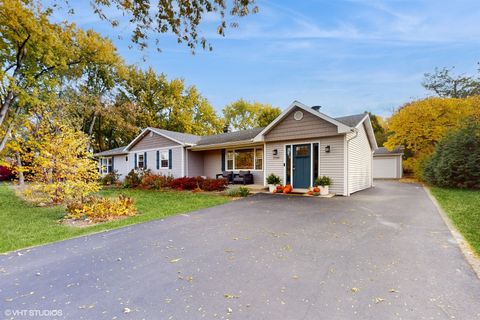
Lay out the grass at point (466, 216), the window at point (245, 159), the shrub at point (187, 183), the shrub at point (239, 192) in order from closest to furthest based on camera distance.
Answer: the grass at point (466, 216) → the shrub at point (239, 192) → the shrub at point (187, 183) → the window at point (245, 159)

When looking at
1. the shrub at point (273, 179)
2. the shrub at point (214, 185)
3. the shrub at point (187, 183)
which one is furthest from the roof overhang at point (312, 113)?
the shrub at point (187, 183)

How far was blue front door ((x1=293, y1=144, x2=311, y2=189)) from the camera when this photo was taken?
35.7 ft

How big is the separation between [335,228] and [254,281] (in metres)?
2.99

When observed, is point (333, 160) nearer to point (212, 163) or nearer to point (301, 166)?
point (301, 166)

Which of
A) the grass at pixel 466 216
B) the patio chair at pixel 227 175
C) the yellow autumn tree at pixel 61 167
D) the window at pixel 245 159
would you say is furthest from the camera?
the patio chair at pixel 227 175

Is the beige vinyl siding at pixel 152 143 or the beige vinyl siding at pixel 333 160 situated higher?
the beige vinyl siding at pixel 152 143

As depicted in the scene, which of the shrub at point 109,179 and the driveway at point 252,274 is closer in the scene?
the driveway at point 252,274

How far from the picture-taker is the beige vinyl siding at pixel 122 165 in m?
19.4

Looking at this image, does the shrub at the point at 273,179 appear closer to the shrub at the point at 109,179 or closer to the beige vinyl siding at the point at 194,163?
the beige vinyl siding at the point at 194,163

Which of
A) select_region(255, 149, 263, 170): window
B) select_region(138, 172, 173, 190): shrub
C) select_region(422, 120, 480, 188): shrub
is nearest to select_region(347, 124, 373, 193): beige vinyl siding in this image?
select_region(422, 120, 480, 188): shrub

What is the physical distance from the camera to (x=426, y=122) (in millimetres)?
17719

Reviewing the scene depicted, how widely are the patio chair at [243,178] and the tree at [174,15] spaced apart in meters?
9.29

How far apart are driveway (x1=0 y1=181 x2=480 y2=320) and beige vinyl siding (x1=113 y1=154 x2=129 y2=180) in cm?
1535

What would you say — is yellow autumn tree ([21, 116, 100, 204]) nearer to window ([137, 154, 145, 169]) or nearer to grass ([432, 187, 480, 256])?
window ([137, 154, 145, 169])
